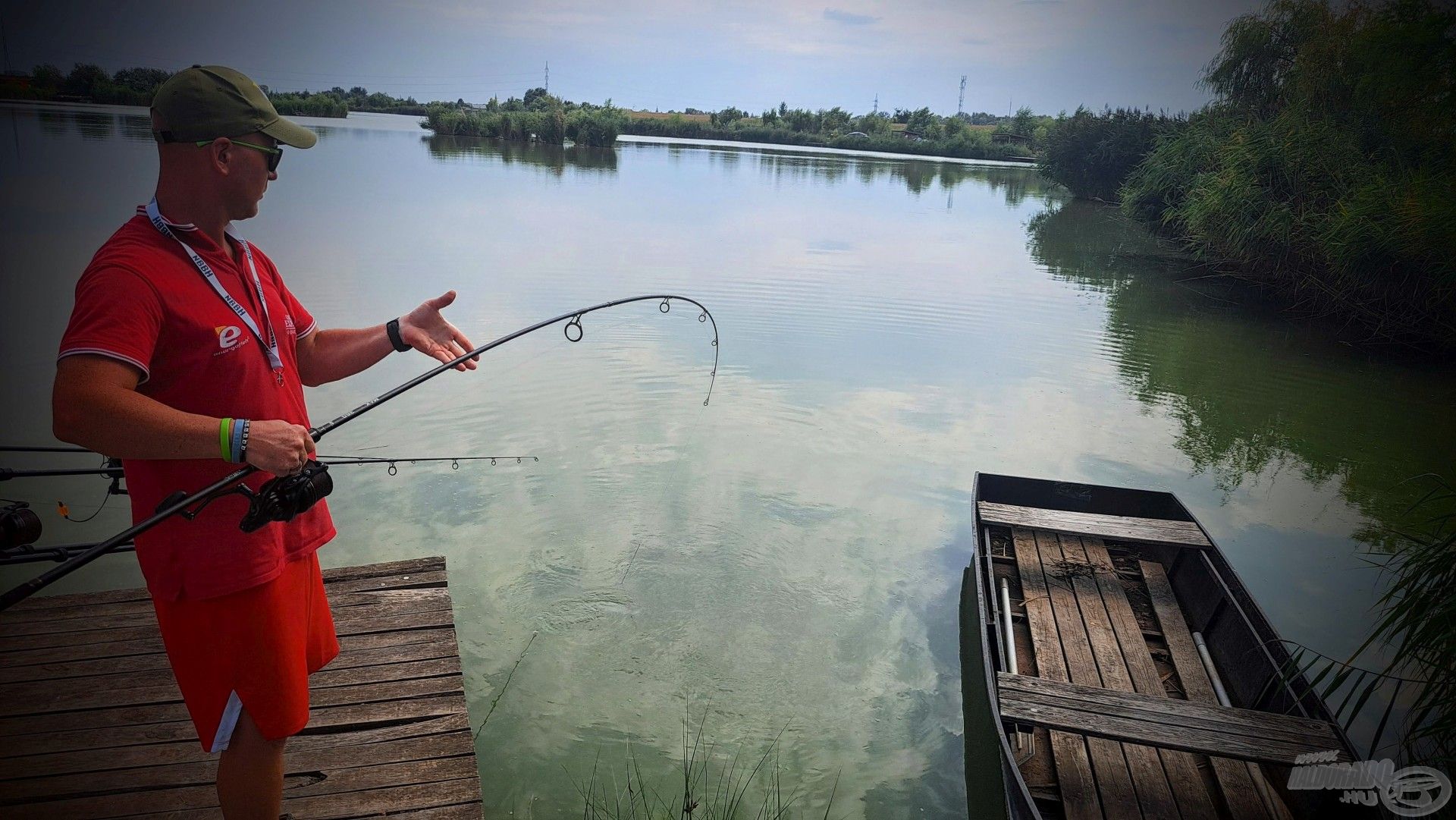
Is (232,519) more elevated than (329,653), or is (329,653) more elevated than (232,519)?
(232,519)

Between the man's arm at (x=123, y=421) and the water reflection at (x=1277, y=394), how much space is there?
577cm

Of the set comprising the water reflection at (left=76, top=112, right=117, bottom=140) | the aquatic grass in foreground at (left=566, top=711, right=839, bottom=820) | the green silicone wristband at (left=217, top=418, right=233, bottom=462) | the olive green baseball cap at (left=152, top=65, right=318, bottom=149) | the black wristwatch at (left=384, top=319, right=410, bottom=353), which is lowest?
the aquatic grass in foreground at (left=566, top=711, right=839, bottom=820)

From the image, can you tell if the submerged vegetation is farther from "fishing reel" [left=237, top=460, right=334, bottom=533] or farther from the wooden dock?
"fishing reel" [left=237, top=460, right=334, bottom=533]

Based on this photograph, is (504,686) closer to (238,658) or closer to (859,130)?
(238,658)

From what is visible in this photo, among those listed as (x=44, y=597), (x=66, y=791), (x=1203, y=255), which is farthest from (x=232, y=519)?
(x=1203, y=255)

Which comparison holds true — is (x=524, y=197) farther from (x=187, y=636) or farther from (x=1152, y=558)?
(x=187, y=636)

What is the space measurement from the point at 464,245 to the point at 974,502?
12.6 metres

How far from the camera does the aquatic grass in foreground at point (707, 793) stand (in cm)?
329

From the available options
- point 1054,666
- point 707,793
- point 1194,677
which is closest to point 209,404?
point 707,793

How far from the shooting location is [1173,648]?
4168 millimetres

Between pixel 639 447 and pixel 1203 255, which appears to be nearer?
pixel 639 447

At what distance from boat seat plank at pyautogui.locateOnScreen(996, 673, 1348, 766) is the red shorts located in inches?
106

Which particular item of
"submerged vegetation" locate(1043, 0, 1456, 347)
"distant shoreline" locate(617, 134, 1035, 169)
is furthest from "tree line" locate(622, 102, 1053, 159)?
"submerged vegetation" locate(1043, 0, 1456, 347)

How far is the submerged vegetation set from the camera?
12109 millimetres
